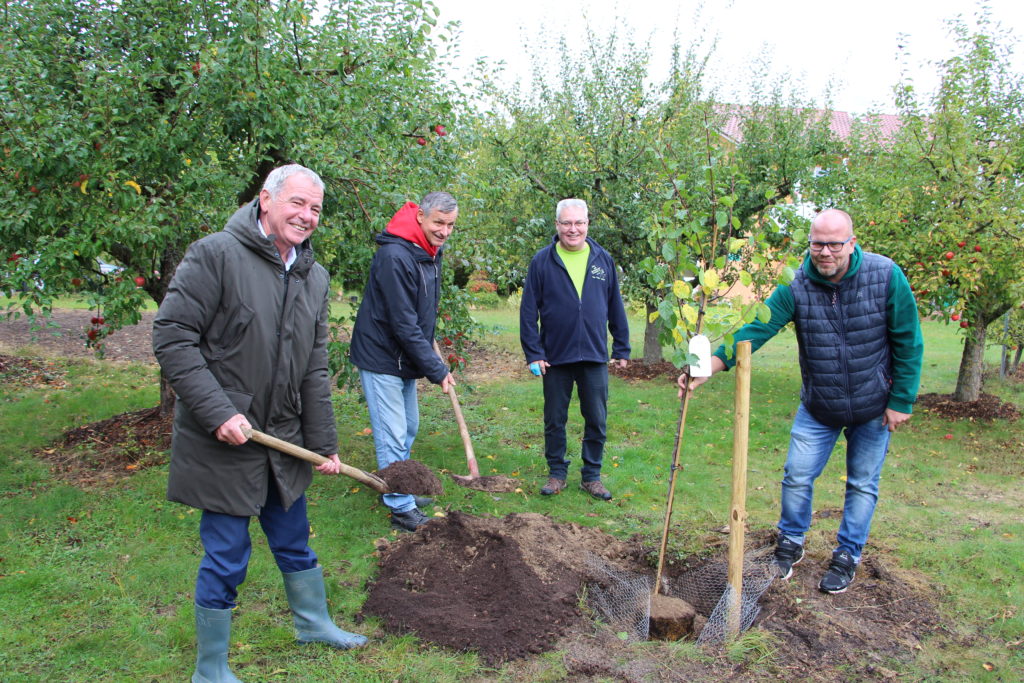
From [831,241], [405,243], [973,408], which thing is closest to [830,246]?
[831,241]

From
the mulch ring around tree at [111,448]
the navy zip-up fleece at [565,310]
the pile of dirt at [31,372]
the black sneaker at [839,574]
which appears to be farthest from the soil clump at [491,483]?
the pile of dirt at [31,372]

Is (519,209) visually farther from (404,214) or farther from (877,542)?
(877,542)

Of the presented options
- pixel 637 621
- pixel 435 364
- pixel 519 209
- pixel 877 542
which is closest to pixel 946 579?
A: pixel 877 542

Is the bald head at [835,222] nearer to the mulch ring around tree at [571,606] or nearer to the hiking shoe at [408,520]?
the mulch ring around tree at [571,606]

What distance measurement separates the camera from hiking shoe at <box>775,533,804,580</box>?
4.07 meters

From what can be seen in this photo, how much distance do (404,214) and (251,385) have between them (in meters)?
1.89

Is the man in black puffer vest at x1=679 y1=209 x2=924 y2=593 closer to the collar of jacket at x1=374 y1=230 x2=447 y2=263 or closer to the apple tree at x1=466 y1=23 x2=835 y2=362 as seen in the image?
the collar of jacket at x1=374 y1=230 x2=447 y2=263

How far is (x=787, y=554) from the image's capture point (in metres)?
4.11

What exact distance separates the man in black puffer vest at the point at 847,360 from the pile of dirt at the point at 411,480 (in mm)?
1525

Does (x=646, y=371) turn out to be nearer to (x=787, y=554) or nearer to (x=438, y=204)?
(x=787, y=554)

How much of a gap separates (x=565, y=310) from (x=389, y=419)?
4.79ft

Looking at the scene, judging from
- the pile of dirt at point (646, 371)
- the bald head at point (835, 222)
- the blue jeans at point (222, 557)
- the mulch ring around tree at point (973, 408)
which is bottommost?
the pile of dirt at point (646, 371)

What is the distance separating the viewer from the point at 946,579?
4152mm

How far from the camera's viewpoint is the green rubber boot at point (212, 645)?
2.91 m
